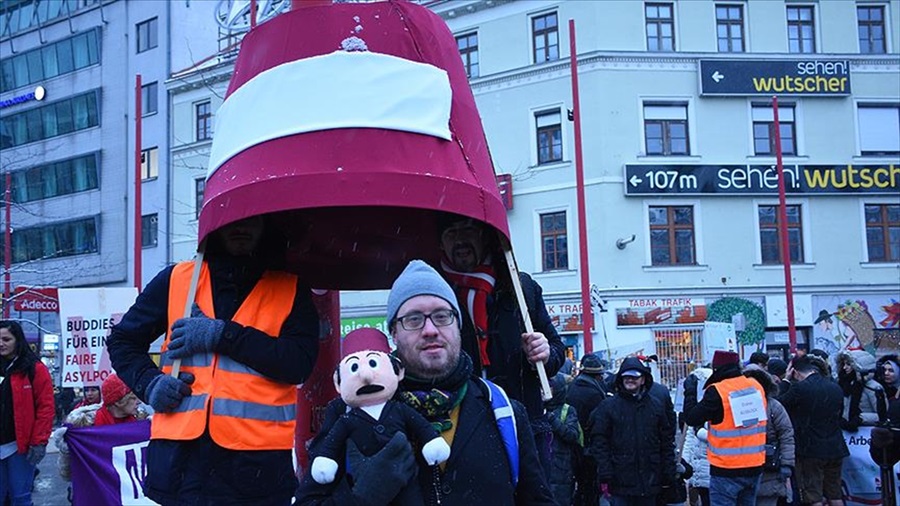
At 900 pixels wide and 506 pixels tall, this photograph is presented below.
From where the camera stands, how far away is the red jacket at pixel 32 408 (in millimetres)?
7906

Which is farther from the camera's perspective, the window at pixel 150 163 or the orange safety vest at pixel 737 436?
the window at pixel 150 163

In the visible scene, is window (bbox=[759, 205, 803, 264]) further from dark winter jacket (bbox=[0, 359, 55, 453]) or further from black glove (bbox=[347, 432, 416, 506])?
black glove (bbox=[347, 432, 416, 506])

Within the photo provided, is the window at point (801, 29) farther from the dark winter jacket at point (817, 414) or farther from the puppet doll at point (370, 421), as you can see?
the puppet doll at point (370, 421)

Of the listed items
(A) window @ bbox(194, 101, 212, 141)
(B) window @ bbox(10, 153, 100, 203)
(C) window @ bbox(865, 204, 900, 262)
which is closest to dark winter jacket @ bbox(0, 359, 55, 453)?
(C) window @ bbox(865, 204, 900, 262)

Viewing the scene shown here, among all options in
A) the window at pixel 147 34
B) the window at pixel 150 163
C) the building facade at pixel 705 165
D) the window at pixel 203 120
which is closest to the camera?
the building facade at pixel 705 165

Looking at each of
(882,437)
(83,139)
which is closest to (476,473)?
(882,437)

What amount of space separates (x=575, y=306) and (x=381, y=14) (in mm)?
24644

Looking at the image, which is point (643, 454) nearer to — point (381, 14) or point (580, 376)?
point (580, 376)

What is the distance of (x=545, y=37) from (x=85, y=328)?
74.2 ft

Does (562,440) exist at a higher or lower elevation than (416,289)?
lower

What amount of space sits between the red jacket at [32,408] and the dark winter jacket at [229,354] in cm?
453

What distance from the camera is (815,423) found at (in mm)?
10352

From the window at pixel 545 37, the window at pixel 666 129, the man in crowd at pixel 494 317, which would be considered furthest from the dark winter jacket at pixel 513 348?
the window at pixel 545 37

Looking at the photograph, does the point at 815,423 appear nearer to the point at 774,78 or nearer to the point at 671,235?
the point at 671,235
